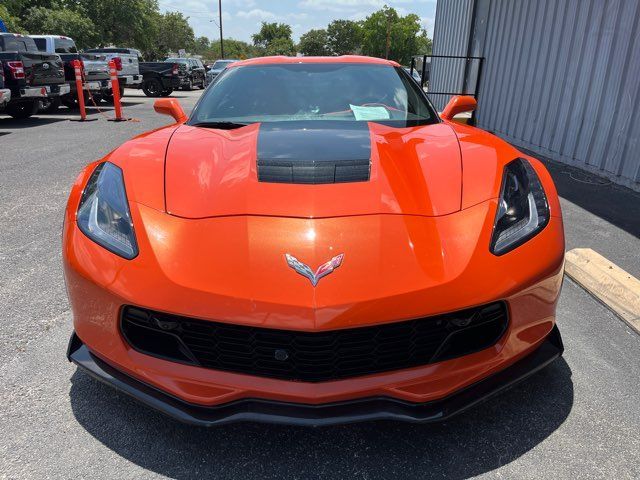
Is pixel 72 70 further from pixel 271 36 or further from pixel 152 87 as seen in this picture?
pixel 271 36

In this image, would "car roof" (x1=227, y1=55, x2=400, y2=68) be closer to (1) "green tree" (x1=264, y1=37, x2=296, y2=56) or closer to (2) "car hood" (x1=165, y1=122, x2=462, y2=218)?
(2) "car hood" (x1=165, y1=122, x2=462, y2=218)

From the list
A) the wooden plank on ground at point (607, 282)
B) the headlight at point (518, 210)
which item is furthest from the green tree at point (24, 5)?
the headlight at point (518, 210)

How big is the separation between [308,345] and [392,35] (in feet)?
331

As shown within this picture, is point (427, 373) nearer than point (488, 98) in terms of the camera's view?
Yes

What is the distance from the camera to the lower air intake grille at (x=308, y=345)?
152 centimetres

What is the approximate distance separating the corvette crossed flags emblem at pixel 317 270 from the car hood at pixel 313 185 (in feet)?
0.72

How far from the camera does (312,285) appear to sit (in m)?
1.48

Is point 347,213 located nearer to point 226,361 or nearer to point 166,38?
point 226,361

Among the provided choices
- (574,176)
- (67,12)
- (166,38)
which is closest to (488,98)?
(574,176)

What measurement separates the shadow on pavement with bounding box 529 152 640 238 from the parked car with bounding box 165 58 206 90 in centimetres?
1839

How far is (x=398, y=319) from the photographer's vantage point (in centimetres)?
147

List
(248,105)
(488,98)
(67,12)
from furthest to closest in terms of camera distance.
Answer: (67,12)
(488,98)
(248,105)

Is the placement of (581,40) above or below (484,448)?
above

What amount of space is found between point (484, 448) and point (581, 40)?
6.59 metres
